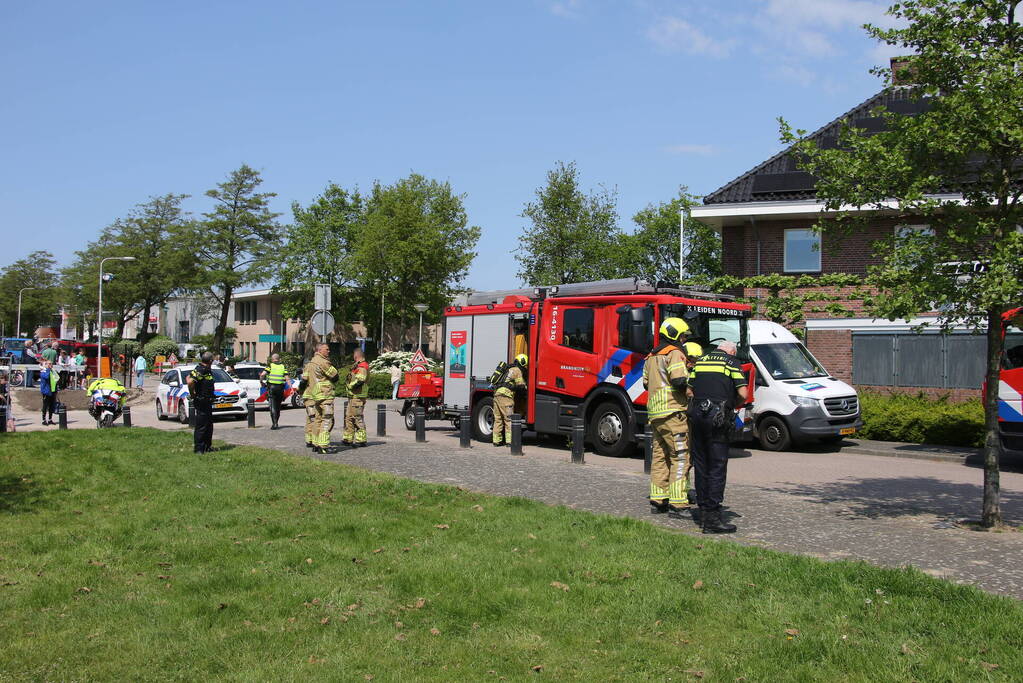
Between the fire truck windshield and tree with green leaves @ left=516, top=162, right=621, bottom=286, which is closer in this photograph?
the fire truck windshield

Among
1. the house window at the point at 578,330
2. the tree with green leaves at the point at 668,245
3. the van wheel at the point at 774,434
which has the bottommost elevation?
the van wheel at the point at 774,434

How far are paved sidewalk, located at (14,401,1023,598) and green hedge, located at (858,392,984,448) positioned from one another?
1.11 metres

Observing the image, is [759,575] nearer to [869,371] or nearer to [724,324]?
[724,324]

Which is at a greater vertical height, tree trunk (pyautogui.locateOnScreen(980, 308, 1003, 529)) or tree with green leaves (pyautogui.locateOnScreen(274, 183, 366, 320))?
tree with green leaves (pyautogui.locateOnScreen(274, 183, 366, 320))

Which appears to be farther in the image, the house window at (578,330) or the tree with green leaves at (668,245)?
the tree with green leaves at (668,245)

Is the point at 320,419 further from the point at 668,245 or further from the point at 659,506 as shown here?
the point at 668,245

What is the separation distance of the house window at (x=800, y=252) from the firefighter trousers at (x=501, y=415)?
12.6 m

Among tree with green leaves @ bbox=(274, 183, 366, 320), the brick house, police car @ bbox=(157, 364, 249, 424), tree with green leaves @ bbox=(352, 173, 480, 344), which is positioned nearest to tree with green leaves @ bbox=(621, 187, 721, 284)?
tree with green leaves @ bbox=(352, 173, 480, 344)

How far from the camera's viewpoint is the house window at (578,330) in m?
14.8

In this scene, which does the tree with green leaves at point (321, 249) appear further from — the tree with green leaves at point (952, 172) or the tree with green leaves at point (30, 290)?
the tree with green leaves at point (952, 172)

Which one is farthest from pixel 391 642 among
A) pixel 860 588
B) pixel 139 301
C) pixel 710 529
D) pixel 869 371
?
pixel 139 301

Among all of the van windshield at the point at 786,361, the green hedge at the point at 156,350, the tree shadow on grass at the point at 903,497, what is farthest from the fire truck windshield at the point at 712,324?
the green hedge at the point at 156,350

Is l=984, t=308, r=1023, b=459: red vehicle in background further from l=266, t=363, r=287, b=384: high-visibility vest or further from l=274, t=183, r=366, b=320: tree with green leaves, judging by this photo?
l=274, t=183, r=366, b=320: tree with green leaves

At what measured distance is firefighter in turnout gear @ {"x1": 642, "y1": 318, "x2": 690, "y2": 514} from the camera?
8391 mm
